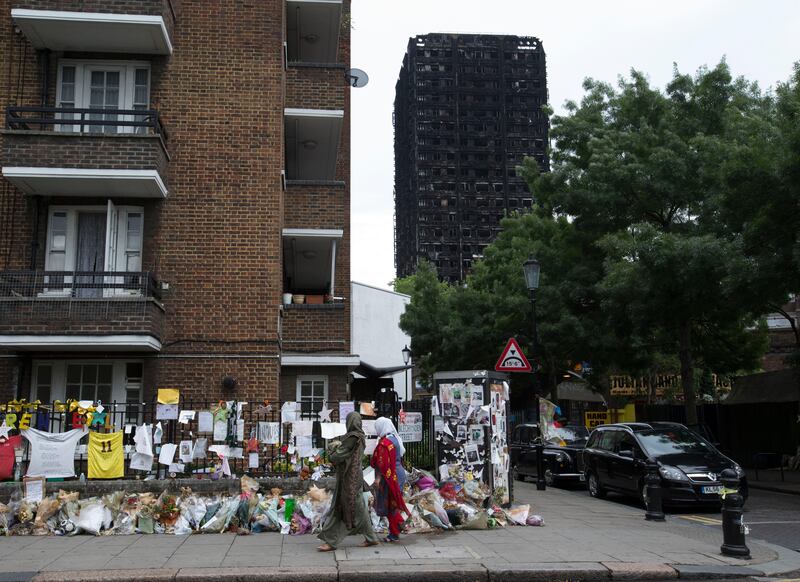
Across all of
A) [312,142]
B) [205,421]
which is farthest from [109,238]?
[312,142]

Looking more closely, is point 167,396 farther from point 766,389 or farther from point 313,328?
point 766,389

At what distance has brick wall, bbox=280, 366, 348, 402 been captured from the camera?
17.6m

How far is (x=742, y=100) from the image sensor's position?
833 inches

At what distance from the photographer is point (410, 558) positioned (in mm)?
8797

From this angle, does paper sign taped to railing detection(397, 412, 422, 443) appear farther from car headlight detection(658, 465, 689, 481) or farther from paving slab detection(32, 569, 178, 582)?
paving slab detection(32, 569, 178, 582)

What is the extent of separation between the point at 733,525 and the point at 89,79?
13.3 metres

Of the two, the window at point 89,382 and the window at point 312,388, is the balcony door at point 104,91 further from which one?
the window at point 312,388

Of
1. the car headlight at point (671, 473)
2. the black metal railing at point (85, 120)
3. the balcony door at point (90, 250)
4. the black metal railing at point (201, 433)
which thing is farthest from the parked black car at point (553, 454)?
the black metal railing at point (85, 120)

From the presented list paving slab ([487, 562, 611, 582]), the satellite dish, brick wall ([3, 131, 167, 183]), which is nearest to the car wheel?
paving slab ([487, 562, 611, 582])

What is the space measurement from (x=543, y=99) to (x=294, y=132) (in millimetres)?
107465

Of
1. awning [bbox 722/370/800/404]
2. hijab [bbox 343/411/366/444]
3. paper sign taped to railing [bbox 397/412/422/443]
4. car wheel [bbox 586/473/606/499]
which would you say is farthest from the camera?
awning [bbox 722/370/800/404]

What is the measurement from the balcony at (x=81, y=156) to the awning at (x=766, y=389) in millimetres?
20281

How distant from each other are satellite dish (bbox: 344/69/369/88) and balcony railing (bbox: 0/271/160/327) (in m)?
9.20

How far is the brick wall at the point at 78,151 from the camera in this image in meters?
13.7
